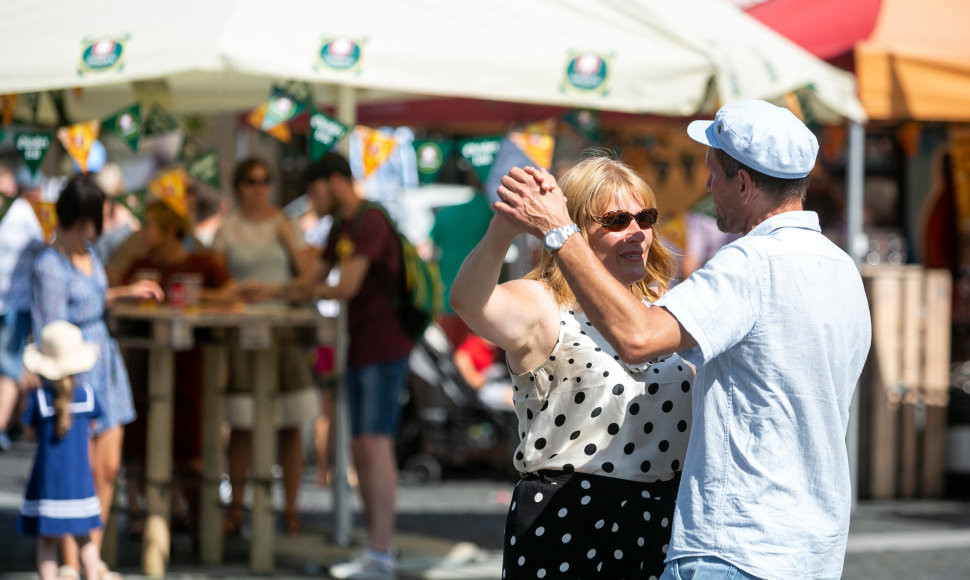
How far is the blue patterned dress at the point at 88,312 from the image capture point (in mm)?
5863

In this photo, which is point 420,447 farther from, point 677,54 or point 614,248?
point 614,248

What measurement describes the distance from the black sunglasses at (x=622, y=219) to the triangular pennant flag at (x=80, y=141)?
484 centimetres

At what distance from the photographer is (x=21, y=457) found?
1062cm

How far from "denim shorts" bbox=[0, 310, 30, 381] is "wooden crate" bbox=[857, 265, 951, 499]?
552 cm

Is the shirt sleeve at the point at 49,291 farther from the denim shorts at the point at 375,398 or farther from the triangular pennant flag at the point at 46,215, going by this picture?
the denim shorts at the point at 375,398

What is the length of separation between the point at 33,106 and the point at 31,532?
9.56 ft

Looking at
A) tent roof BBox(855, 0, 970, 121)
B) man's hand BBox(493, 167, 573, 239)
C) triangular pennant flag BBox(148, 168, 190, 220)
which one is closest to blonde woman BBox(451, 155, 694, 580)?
man's hand BBox(493, 167, 573, 239)

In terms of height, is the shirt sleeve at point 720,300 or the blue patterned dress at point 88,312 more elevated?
the shirt sleeve at point 720,300

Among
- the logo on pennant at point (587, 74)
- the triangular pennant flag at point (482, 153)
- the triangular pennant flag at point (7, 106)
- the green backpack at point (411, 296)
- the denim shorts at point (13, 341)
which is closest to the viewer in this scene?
the logo on pennant at point (587, 74)

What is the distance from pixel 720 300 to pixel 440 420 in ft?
23.2

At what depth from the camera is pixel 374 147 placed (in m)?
7.39

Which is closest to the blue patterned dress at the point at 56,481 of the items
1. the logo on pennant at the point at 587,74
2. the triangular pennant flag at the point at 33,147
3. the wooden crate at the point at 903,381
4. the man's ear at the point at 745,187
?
the triangular pennant flag at the point at 33,147

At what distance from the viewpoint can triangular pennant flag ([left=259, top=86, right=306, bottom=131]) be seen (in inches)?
248

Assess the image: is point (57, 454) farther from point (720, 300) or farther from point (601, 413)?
point (720, 300)
